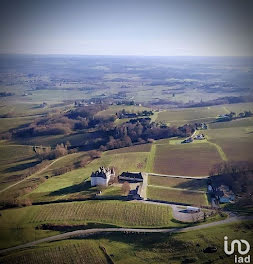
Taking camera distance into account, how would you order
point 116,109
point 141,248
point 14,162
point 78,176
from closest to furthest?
point 141,248
point 78,176
point 14,162
point 116,109

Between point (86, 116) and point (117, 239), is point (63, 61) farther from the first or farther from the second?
point (117, 239)

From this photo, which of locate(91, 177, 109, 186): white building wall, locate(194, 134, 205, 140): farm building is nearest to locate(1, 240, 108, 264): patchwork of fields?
locate(91, 177, 109, 186): white building wall

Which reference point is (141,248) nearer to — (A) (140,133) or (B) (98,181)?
(B) (98,181)

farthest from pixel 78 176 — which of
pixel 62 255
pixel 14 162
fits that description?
pixel 62 255

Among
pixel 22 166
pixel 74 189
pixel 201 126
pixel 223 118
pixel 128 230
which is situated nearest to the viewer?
pixel 128 230

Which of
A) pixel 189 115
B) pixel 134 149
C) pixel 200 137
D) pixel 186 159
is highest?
pixel 189 115

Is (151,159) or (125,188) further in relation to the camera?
(151,159)

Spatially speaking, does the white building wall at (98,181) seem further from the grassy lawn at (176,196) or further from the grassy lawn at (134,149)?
the grassy lawn at (134,149)
